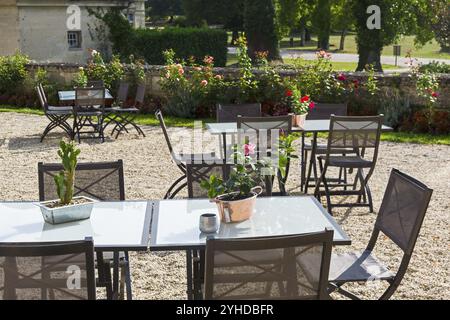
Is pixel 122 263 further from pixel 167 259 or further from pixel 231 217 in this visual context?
pixel 167 259

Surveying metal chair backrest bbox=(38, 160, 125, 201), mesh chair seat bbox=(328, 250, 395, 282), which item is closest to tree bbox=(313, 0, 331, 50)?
metal chair backrest bbox=(38, 160, 125, 201)

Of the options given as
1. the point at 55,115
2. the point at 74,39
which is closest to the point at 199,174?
the point at 55,115

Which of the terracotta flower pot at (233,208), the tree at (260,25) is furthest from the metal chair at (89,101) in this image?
the tree at (260,25)

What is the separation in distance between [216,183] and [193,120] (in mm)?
10174

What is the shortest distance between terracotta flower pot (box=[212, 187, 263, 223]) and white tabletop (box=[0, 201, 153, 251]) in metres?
0.42

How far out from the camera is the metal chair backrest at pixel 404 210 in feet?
12.4

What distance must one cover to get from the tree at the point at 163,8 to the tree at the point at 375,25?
3565cm

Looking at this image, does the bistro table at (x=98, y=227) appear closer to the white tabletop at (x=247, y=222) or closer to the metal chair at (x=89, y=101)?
the white tabletop at (x=247, y=222)

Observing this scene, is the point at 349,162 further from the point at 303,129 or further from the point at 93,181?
the point at 93,181

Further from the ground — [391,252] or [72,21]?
[72,21]

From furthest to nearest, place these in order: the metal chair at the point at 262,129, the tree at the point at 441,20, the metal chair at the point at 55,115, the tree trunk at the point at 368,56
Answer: the tree at the point at 441,20 → the tree trunk at the point at 368,56 → the metal chair at the point at 55,115 → the metal chair at the point at 262,129

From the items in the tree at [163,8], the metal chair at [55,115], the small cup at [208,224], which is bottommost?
the metal chair at [55,115]

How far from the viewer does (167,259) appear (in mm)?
5652
